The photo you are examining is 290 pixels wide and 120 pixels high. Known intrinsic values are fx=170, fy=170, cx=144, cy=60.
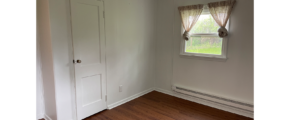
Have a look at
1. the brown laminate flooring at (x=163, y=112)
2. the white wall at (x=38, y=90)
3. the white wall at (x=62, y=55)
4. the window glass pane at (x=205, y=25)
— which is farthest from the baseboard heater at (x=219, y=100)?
the white wall at (x=38, y=90)

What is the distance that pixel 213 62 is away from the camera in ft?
10.4

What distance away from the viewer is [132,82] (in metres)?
3.65

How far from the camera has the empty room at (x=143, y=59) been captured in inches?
98.0

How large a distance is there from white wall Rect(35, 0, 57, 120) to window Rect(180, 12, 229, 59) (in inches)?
96.8

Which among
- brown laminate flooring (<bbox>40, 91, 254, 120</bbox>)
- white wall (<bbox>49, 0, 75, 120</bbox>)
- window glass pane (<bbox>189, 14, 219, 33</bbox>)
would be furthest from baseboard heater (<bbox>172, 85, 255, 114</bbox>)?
white wall (<bbox>49, 0, 75, 120</bbox>)

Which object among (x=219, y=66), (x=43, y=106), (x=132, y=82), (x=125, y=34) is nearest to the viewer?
(x=43, y=106)

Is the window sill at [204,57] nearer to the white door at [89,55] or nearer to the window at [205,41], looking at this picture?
the window at [205,41]

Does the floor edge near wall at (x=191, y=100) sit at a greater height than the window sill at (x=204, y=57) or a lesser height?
lesser

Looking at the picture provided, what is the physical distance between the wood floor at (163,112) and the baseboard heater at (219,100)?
0.15 metres

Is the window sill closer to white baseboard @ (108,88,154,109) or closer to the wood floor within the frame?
the wood floor

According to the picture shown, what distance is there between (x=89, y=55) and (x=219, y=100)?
2442 millimetres
